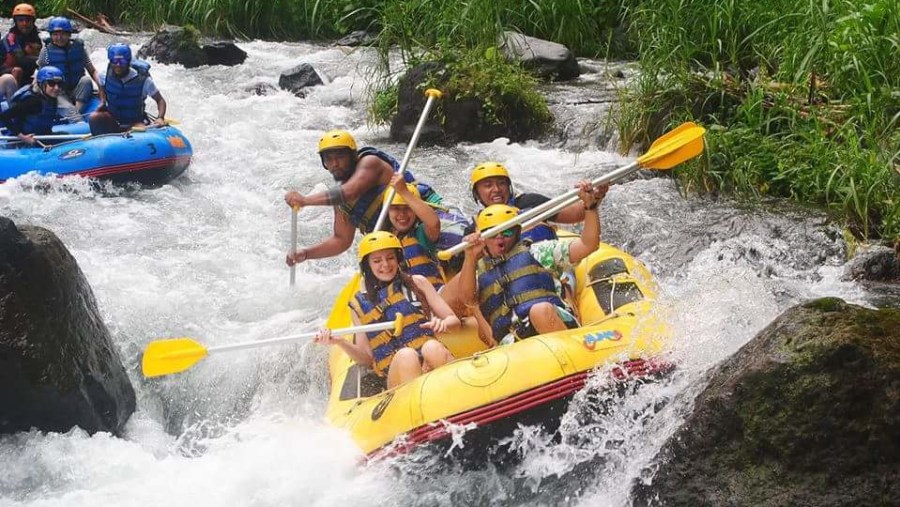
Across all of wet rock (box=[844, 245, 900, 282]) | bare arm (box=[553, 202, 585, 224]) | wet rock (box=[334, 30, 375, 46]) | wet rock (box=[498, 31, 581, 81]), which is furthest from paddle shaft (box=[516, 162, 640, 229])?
wet rock (box=[334, 30, 375, 46])

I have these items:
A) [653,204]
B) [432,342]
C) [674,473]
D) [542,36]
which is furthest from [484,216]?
[542,36]

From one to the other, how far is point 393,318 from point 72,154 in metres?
4.55

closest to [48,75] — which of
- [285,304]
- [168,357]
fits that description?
[285,304]

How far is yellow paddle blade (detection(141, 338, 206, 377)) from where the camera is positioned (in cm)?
444

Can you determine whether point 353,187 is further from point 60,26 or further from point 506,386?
point 60,26

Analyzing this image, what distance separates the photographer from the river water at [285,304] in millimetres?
3787

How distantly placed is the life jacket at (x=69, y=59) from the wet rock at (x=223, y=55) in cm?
332

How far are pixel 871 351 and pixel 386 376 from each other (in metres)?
2.10

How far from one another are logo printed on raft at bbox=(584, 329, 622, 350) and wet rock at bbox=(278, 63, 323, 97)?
299 inches

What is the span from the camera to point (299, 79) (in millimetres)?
11117

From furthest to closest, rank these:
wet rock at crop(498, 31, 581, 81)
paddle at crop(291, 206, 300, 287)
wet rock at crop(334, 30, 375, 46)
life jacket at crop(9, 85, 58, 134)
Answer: wet rock at crop(334, 30, 375, 46) < wet rock at crop(498, 31, 581, 81) < life jacket at crop(9, 85, 58, 134) < paddle at crop(291, 206, 300, 287)

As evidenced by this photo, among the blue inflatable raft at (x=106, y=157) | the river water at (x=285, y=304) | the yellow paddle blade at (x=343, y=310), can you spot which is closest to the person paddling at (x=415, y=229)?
the yellow paddle blade at (x=343, y=310)

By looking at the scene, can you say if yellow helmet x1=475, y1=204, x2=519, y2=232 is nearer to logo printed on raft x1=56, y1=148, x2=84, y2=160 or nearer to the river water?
the river water

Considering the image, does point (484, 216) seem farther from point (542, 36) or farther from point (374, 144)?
point (542, 36)
